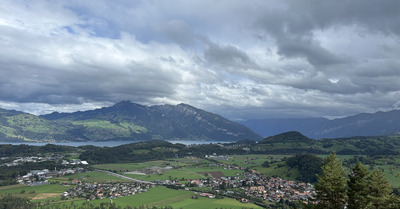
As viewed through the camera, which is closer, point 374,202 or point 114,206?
point 374,202

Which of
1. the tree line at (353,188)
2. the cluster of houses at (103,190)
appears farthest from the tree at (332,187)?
the cluster of houses at (103,190)

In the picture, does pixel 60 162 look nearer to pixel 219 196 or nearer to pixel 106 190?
pixel 106 190

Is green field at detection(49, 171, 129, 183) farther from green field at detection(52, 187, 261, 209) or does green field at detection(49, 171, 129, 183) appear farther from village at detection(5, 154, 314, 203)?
green field at detection(52, 187, 261, 209)

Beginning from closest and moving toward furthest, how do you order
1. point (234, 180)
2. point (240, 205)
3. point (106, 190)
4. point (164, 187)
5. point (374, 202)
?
point (374, 202) < point (240, 205) < point (106, 190) < point (164, 187) < point (234, 180)

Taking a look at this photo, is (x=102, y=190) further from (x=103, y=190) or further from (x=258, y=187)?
(x=258, y=187)

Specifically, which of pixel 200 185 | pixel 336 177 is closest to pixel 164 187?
pixel 200 185

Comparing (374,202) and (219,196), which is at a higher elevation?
(374,202)
